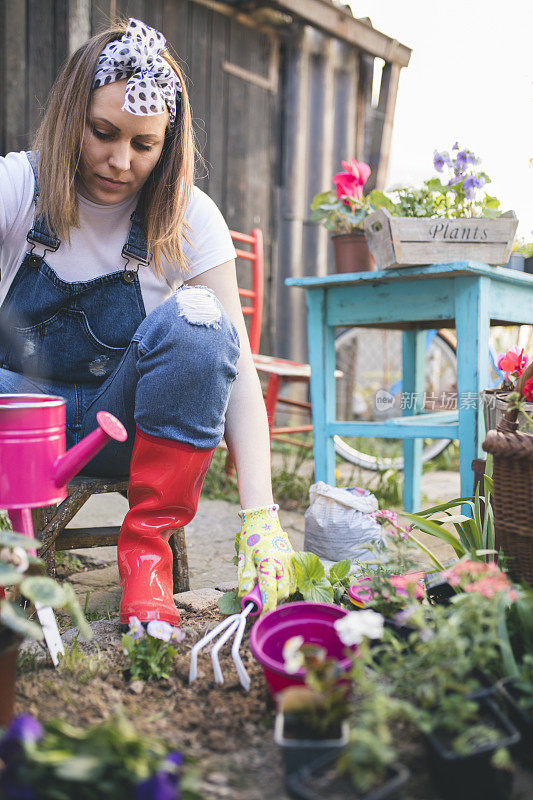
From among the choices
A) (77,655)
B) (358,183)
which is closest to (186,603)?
(77,655)

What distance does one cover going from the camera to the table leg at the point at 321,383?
2.15 meters

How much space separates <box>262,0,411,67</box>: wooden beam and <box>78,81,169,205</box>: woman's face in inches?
112

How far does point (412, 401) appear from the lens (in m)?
2.56

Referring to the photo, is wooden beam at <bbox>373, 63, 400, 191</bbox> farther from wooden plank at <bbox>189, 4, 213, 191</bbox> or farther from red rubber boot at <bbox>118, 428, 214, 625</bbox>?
red rubber boot at <bbox>118, 428, 214, 625</bbox>

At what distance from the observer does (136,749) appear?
2.14 feet

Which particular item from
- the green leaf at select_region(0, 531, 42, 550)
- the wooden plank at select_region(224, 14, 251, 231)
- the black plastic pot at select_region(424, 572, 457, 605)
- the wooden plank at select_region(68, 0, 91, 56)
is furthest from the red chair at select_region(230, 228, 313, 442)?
the green leaf at select_region(0, 531, 42, 550)

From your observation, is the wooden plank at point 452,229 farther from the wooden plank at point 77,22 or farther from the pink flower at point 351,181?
the wooden plank at point 77,22

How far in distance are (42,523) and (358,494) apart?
85cm

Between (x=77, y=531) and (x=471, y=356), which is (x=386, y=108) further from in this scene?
(x=77, y=531)

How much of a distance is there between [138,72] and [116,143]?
143 mm

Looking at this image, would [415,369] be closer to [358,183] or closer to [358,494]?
[358,183]

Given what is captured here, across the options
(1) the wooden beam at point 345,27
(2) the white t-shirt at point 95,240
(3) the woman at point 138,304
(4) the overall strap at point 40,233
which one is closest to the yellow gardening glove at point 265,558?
(3) the woman at point 138,304

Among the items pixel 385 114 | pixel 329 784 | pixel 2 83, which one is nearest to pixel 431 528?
pixel 329 784

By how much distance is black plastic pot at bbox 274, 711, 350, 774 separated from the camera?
68 centimetres
